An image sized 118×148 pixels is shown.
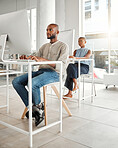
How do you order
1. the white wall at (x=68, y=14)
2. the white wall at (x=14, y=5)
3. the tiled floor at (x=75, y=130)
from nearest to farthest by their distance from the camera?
the tiled floor at (x=75, y=130), the white wall at (x=68, y=14), the white wall at (x=14, y=5)

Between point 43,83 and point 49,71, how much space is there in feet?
0.80

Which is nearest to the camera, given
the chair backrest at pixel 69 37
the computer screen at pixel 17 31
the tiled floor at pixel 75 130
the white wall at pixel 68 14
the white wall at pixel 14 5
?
the tiled floor at pixel 75 130

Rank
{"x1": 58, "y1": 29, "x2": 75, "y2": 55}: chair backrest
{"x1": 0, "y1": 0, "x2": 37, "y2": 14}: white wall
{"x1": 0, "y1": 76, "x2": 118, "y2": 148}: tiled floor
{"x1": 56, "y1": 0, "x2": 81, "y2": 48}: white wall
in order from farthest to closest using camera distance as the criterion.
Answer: {"x1": 0, "y1": 0, "x2": 37, "y2": 14}: white wall → {"x1": 56, "y1": 0, "x2": 81, "y2": 48}: white wall → {"x1": 58, "y1": 29, "x2": 75, "y2": 55}: chair backrest → {"x1": 0, "y1": 76, "x2": 118, "y2": 148}: tiled floor

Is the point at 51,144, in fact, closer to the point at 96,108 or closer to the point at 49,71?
the point at 49,71

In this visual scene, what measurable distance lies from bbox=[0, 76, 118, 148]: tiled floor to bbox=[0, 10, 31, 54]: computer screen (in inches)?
30.6

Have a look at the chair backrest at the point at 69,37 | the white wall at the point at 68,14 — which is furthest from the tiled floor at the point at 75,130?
the white wall at the point at 68,14

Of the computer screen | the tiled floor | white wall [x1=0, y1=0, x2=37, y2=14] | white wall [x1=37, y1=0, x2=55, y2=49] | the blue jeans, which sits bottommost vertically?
the tiled floor

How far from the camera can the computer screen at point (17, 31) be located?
1660mm

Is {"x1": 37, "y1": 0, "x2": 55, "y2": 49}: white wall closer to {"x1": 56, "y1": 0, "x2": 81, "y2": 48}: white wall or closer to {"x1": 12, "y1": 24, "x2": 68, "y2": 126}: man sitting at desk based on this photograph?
{"x1": 56, "y1": 0, "x2": 81, "y2": 48}: white wall

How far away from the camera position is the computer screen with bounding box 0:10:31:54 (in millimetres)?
1660

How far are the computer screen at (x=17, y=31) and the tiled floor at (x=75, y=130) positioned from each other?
777 mm

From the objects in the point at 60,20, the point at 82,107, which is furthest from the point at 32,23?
the point at 82,107

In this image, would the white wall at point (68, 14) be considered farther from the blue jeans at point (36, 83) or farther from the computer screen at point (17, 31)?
the computer screen at point (17, 31)

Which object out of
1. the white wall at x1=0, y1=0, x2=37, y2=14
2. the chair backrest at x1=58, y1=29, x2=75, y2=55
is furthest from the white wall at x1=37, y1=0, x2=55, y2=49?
the chair backrest at x1=58, y1=29, x2=75, y2=55
